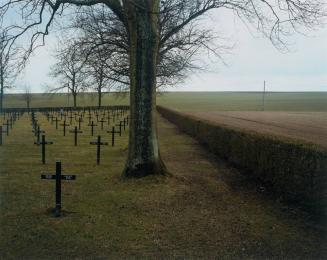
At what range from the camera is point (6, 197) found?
31.2ft

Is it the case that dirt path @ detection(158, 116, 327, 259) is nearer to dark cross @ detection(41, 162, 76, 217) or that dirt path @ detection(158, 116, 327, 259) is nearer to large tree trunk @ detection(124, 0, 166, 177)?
large tree trunk @ detection(124, 0, 166, 177)

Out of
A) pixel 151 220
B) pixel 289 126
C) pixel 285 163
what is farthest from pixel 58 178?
pixel 289 126

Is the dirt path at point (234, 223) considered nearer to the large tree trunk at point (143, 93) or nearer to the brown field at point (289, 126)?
the large tree trunk at point (143, 93)

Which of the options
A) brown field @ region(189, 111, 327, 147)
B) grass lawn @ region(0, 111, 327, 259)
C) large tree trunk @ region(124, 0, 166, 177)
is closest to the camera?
grass lawn @ region(0, 111, 327, 259)

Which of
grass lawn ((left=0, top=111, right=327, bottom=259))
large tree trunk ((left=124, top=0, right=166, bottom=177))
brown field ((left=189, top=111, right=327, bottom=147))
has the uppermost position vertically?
large tree trunk ((left=124, top=0, right=166, bottom=177))

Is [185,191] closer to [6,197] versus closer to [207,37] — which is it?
[6,197]

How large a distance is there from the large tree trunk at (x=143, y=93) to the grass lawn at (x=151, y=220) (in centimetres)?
47

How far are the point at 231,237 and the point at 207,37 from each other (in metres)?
16.3

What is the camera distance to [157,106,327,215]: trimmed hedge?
7898mm

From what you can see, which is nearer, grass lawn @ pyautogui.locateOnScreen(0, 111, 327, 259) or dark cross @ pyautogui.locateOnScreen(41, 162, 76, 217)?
grass lawn @ pyautogui.locateOnScreen(0, 111, 327, 259)

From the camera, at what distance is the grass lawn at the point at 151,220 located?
6328 mm

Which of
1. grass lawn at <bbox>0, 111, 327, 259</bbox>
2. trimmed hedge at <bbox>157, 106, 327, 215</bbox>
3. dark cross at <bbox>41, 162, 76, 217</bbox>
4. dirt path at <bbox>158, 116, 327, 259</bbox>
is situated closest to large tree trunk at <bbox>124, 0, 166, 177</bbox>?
grass lawn at <bbox>0, 111, 327, 259</bbox>

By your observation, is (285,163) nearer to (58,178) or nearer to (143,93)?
(143,93)

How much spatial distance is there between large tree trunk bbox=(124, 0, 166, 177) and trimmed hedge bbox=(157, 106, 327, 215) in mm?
2446
